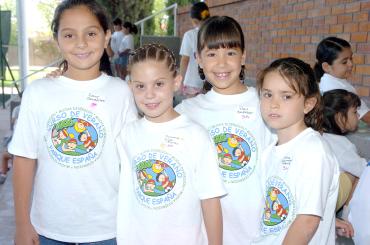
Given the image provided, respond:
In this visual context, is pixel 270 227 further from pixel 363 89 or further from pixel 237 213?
pixel 363 89

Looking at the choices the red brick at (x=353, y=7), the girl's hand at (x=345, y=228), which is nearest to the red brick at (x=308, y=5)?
the red brick at (x=353, y=7)

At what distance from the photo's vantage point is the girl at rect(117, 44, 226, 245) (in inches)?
76.2

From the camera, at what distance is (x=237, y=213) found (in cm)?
213

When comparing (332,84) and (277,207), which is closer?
(277,207)

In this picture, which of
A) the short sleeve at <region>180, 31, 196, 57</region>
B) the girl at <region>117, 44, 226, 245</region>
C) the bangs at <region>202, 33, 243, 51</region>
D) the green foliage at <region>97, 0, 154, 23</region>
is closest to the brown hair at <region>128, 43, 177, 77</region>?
the girl at <region>117, 44, 226, 245</region>

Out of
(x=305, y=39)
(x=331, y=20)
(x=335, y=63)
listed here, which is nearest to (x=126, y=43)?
(x=305, y=39)

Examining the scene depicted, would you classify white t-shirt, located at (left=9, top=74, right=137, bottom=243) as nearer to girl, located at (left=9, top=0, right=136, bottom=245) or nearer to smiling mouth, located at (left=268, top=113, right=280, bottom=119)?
girl, located at (left=9, top=0, right=136, bottom=245)

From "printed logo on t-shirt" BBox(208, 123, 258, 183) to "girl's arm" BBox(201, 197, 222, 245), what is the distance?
20cm

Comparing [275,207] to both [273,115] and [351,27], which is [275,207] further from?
[351,27]

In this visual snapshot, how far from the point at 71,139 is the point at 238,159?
0.73 meters

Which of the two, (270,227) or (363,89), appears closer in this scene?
(270,227)

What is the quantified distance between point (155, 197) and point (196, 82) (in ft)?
13.5

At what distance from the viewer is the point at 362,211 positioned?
7.66ft

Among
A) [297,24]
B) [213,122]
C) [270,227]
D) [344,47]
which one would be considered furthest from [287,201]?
[297,24]
